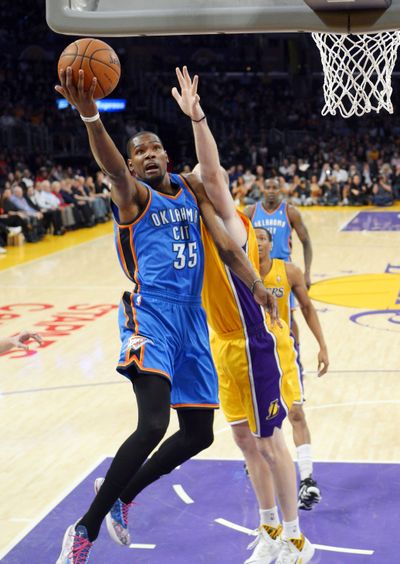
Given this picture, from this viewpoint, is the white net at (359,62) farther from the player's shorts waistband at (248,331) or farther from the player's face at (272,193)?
the player's face at (272,193)

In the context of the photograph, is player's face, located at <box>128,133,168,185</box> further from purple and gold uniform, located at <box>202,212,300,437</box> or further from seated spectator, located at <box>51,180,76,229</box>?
seated spectator, located at <box>51,180,76,229</box>

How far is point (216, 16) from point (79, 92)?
108cm

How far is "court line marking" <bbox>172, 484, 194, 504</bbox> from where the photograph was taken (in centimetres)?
519

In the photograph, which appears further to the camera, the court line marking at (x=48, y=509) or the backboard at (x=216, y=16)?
the court line marking at (x=48, y=509)

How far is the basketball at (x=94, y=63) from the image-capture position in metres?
3.78

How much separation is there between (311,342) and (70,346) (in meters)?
2.54

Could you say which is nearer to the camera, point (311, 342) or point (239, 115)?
point (311, 342)

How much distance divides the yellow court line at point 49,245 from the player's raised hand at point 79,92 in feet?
36.1

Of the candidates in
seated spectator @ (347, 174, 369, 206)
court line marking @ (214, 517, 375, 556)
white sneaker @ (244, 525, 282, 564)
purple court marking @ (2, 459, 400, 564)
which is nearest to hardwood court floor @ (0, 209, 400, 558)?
purple court marking @ (2, 459, 400, 564)

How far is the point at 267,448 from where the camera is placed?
4301 millimetres

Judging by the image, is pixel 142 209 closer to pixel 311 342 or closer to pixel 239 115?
pixel 311 342

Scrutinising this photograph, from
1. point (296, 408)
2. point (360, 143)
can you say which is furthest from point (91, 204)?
point (296, 408)

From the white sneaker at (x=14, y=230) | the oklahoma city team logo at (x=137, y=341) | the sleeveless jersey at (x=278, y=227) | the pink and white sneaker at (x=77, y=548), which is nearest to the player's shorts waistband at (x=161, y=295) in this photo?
the oklahoma city team logo at (x=137, y=341)

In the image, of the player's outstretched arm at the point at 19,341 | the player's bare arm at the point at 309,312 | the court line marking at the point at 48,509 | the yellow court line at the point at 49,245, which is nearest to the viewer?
the player's outstretched arm at the point at 19,341
